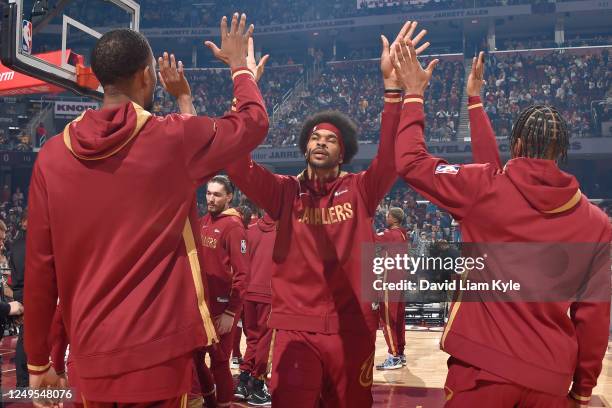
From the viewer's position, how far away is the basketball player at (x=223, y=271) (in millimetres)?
5797

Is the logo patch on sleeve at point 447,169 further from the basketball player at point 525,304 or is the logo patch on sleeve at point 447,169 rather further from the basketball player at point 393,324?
the basketball player at point 393,324

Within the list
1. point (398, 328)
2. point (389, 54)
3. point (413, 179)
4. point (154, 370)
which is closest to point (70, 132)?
point (154, 370)

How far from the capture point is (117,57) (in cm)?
252

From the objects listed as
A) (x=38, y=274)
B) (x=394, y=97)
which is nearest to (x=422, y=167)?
(x=394, y=97)

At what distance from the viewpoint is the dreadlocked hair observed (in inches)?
109

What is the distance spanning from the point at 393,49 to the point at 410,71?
7.9 inches

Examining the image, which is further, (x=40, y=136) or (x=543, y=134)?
(x=40, y=136)

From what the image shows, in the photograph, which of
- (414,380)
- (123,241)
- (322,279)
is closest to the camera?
(123,241)

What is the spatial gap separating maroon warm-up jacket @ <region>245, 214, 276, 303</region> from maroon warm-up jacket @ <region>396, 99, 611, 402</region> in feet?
15.4

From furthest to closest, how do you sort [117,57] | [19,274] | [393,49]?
[19,274], [393,49], [117,57]

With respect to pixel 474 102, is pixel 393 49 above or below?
above

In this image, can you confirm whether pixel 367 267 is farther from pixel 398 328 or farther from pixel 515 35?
pixel 515 35

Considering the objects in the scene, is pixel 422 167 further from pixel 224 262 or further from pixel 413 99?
pixel 224 262

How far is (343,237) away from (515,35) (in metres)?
32.3
